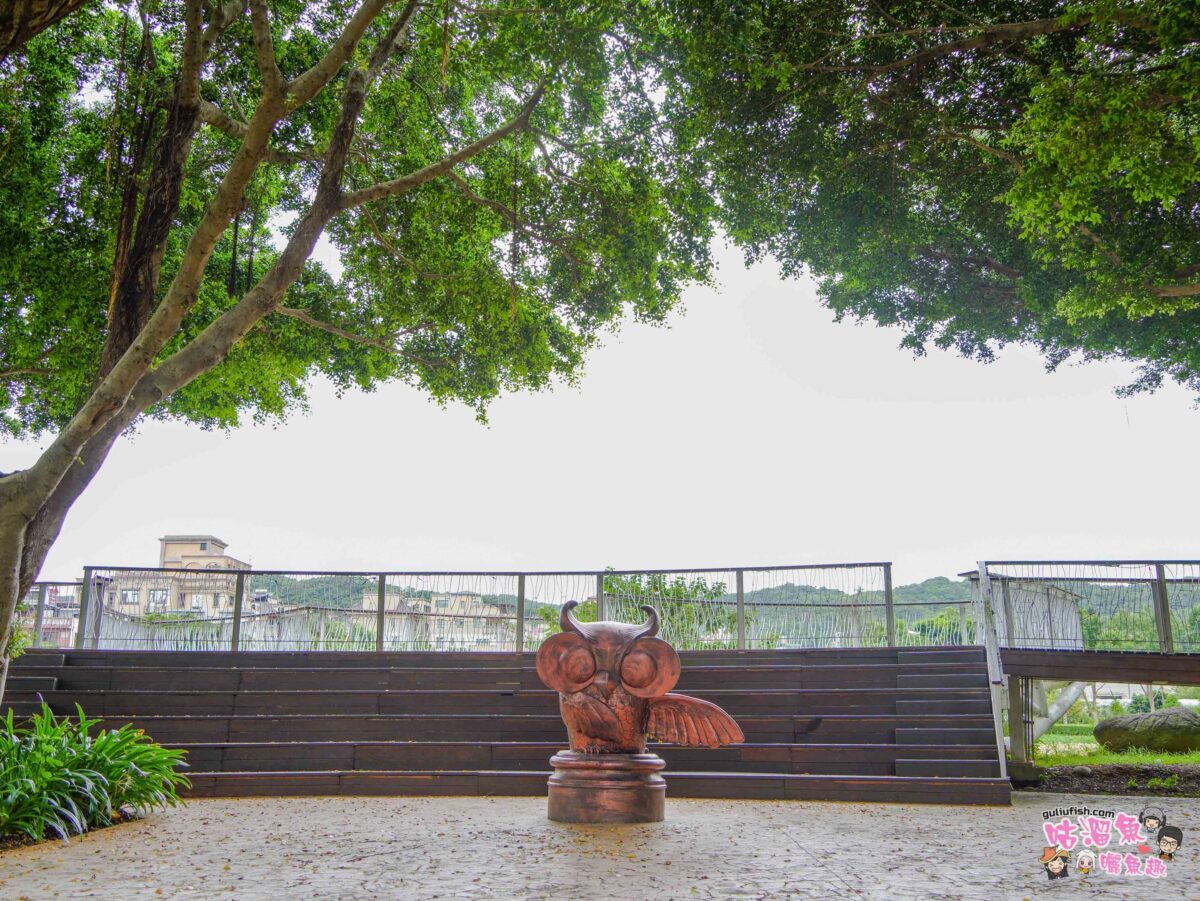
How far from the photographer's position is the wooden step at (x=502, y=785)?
9.32m

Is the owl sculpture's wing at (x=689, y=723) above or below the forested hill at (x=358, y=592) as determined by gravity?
below

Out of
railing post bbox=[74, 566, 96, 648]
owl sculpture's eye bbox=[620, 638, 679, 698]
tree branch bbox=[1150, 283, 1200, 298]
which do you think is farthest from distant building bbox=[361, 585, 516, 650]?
tree branch bbox=[1150, 283, 1200, 298]

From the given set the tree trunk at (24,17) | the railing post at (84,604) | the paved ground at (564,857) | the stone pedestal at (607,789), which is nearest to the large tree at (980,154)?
the paved ground at (564,857)

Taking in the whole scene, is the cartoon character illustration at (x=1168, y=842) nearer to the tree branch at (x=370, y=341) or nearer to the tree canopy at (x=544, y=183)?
the tree canopy at (x=544, y=183)

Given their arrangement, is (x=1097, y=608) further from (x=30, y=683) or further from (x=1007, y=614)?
(x=30, y=683)

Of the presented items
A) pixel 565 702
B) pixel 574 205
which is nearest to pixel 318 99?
pixel 574 205

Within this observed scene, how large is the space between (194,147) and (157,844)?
1079cm

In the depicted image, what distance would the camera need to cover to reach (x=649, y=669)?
7363 mm

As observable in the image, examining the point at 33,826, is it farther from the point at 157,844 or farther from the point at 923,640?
the point at 923,640

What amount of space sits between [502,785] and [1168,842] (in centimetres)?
622

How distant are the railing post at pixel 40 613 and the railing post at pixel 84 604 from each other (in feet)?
2.75

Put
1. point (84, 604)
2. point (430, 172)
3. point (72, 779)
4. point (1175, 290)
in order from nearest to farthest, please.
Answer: point (72, 779) → point (430, 172) → point (1175, 290) → point (84, 604)

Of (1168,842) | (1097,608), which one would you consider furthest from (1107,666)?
(1168,842)

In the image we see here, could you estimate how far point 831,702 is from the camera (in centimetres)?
1114
